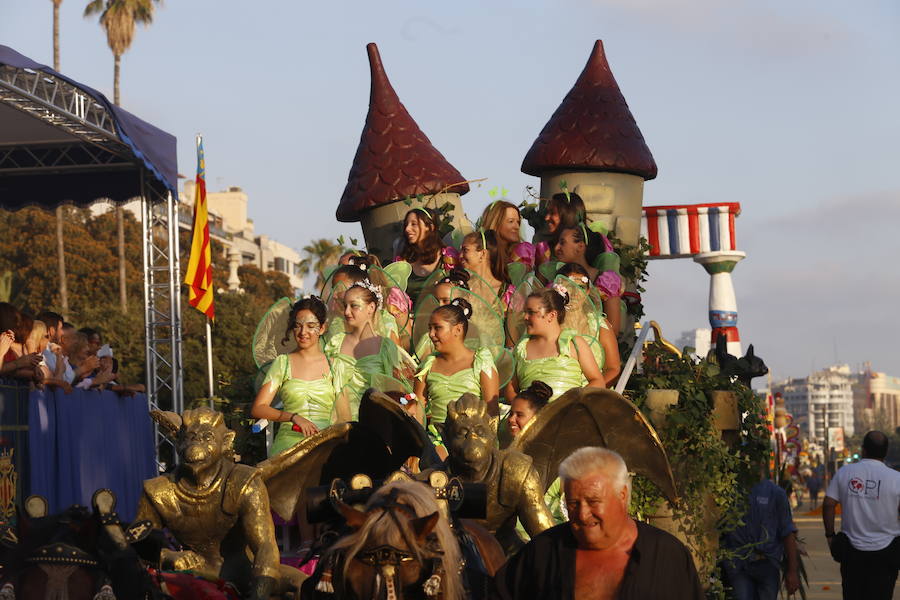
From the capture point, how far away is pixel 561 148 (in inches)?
517

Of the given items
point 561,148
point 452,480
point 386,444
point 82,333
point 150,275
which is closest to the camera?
point 452,480

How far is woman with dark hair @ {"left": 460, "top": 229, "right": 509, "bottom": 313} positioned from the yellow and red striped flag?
825cm

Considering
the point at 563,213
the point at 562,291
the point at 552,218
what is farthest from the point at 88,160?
the point at 562,291

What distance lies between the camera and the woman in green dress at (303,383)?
7.90m

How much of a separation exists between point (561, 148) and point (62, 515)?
933 centimetres

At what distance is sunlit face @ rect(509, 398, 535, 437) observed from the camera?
7805 millimetres

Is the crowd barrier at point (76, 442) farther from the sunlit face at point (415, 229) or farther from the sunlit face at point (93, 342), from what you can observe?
the sunlit face at point (415, 229)

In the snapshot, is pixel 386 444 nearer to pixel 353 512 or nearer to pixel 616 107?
pixel 353 512

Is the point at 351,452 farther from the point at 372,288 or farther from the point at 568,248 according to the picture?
the point at 568,248

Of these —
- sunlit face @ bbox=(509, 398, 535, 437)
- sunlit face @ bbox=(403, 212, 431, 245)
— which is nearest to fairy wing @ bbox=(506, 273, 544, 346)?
sunlit face @ bbox=(403, 212, 431, 245)

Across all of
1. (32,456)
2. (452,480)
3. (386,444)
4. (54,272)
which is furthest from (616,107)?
(54,272)

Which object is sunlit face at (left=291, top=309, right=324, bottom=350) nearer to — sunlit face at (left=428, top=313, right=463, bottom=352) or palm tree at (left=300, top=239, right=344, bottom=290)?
sunlit face at (left=428, top=313, right=463, bottom=352)

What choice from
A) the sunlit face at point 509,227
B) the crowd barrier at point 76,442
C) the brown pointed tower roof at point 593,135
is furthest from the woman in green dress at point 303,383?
the brown pointed tower roof at point 593,135

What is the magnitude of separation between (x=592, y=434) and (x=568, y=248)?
3.86 meters
